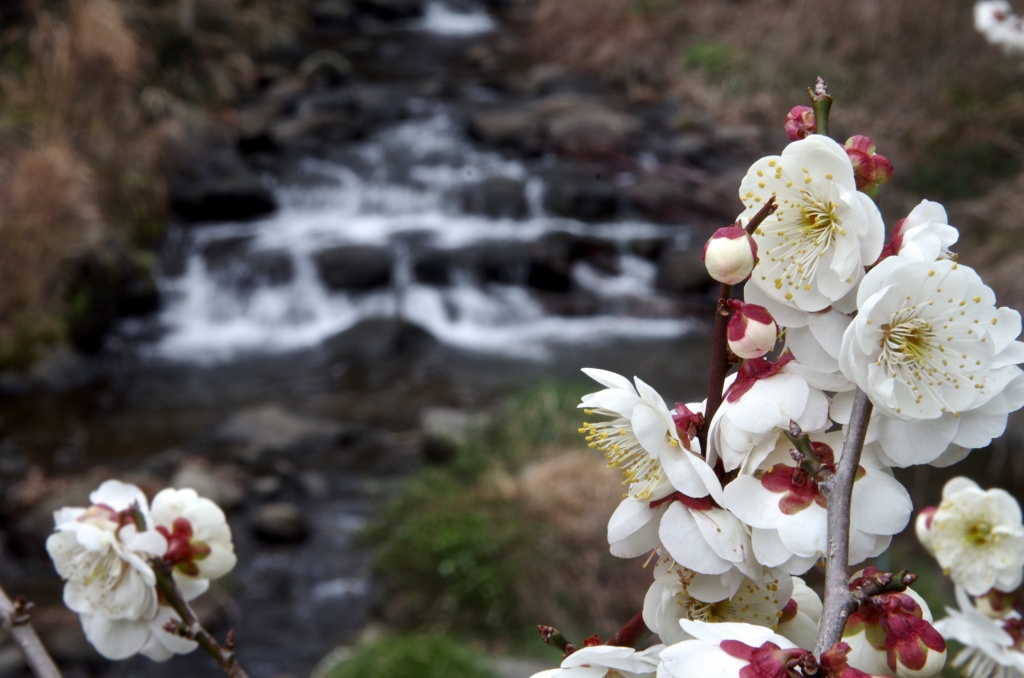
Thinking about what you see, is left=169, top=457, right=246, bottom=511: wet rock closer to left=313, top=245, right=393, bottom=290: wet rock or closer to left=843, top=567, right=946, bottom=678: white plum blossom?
left=313, top=245, right=393, bottom=290: wet rock

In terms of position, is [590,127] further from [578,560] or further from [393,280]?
[578,560]

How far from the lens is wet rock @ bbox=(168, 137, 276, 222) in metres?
7.61

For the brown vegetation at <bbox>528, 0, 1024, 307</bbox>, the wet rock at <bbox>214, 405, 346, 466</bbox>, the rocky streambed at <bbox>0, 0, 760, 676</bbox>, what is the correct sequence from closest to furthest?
the rocky streambed at <bbox>0, 0, 760, 676</bbox> < the wet rock at <bbox>214, 405, 346, 466</bbox> < the brown vegetation at <bbox>528, 0, 1024, 307</bbox>

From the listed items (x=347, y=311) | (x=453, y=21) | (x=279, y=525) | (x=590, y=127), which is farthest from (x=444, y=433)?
(x=453, y=21)

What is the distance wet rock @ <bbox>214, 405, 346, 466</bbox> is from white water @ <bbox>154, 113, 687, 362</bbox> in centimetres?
124

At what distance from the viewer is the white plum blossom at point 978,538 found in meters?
1.06

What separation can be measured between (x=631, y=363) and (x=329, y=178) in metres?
3.34

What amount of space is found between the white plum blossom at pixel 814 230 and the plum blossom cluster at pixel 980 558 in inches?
19.6

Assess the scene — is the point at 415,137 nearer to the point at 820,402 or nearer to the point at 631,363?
the point at 631,363

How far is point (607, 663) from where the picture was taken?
62 cm

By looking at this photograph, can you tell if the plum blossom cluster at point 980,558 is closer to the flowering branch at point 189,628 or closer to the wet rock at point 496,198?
the flowering branch at point 189,628

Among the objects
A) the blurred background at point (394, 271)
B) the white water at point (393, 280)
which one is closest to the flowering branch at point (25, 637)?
the blurred background at point (394, 271)

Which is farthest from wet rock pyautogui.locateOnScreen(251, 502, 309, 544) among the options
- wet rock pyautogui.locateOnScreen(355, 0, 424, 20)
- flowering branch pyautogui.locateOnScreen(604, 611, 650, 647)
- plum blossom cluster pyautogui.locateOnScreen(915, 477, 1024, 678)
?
wet rock pyautogui.locateOnScreen(355, 0, 424, 20)

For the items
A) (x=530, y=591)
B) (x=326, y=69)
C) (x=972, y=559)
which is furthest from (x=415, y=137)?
(x=972, y=559)
